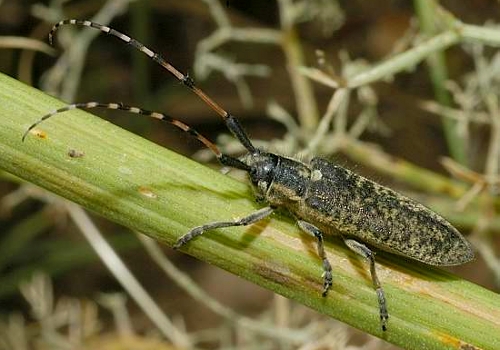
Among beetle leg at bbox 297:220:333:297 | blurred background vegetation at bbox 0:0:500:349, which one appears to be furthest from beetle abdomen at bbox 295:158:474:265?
blurred background vegetation at bbox 0:0:500:349

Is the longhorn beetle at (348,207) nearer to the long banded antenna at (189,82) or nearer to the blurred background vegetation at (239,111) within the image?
the long banded antenna at (189,82)

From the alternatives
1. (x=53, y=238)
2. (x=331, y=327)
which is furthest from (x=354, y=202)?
(x=53, y=238)

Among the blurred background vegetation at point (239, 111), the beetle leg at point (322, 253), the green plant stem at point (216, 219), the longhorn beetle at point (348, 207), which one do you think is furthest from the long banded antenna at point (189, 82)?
the blurred background vegetation at point (239, 111)

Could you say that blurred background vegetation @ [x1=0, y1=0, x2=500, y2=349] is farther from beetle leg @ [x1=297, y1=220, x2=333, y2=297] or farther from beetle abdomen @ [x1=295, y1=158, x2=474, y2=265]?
beetle leg @ [x1=297, y1=220, x2=333, y2=297]

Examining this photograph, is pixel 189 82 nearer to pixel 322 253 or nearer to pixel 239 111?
pixel 322 253

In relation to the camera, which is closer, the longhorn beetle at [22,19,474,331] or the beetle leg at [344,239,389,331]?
the beetle leg at [344,239,389,331]
